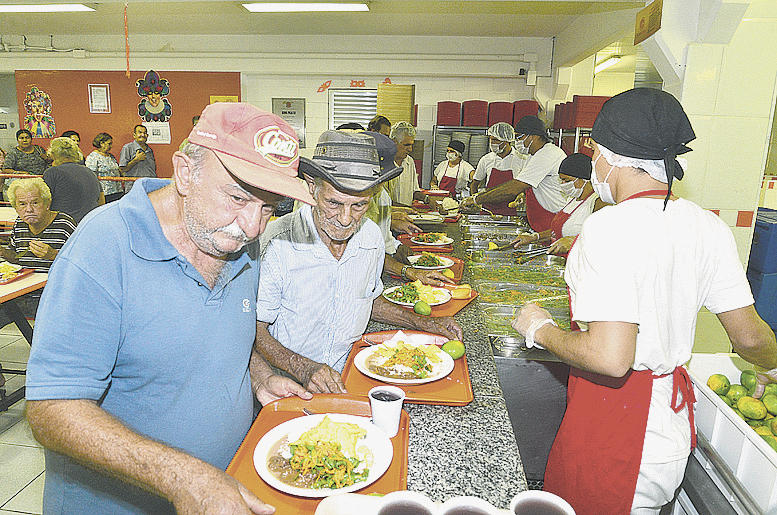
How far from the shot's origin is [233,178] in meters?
1.30

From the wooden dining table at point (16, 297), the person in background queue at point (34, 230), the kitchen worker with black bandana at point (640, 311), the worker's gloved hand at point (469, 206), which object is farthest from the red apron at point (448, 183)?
the kitchen worker with black bandana at point (640, 311)

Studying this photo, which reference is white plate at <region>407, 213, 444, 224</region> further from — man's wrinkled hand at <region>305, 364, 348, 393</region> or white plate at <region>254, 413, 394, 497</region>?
white plate at <region>254, 413, 394, 497</region>

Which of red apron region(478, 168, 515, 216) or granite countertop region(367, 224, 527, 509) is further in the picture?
red apron region(478, 168, 515, 216)

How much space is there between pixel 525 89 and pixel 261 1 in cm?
561

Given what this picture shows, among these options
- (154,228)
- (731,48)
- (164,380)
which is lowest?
(164,380)

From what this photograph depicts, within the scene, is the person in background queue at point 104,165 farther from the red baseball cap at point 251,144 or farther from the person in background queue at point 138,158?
the red baseball cap at point 251,144

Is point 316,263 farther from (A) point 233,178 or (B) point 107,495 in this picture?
(B) point 107,495

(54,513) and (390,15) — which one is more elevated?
(390,15)

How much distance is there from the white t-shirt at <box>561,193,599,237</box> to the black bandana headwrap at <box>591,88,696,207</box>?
2419 mm

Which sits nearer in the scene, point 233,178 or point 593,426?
point 233,178

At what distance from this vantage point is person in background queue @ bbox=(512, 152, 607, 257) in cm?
402

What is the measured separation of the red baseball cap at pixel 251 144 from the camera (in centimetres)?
125

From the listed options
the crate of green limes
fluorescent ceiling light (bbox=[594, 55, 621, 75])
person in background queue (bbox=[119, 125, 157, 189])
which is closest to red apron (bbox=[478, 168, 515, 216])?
fluorescent ceiling light (bbox=[594, 55, 621, 75])

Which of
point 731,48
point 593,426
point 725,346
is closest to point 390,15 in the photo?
point 731,48
